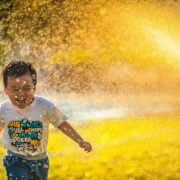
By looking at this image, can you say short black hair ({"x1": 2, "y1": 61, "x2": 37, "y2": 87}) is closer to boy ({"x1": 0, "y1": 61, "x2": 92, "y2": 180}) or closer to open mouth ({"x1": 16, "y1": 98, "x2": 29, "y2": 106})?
boy ({"x1": 0, "y1": 61, "x2": 92, "y2": 180})

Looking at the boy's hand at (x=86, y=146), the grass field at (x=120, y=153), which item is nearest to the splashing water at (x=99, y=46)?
the grass field at (x=120, y=153)

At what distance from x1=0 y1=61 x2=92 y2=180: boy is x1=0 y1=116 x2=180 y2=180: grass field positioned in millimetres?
2124

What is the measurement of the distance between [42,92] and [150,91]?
4.20 m

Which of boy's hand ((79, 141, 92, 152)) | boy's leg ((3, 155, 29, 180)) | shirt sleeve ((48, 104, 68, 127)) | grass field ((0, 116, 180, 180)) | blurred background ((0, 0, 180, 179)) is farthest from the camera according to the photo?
blurred background ((0, 0, 180, 179))

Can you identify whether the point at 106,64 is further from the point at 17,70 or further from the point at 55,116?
the point at 17,70

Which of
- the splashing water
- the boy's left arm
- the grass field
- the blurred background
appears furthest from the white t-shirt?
the splashing water

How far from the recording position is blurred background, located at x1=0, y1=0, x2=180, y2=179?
32.4 ft

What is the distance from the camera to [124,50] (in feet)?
86.5

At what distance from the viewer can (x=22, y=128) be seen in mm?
4465

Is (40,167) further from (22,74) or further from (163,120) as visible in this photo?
(163,120)

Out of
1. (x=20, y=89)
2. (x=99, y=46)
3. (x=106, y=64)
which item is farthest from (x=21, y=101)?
(x=106, y=64)

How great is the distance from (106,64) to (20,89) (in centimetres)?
2488

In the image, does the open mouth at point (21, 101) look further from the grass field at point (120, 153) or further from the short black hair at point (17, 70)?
the grass field at point (120, 153)

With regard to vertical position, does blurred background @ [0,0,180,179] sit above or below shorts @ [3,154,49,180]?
above
